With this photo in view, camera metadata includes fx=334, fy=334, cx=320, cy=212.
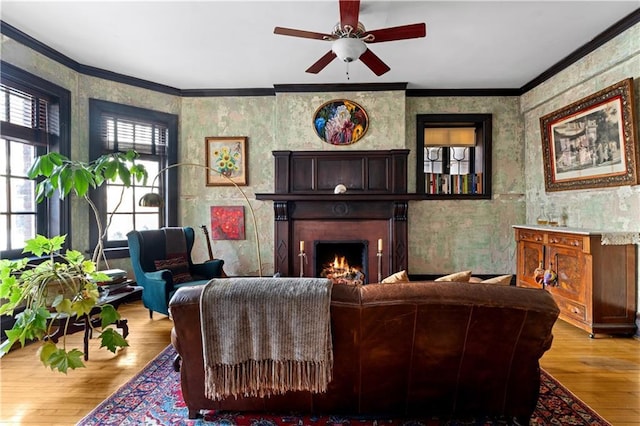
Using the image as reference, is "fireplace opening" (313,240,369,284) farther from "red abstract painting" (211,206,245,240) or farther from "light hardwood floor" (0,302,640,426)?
"light hardwood floor" (0,302,640,426)

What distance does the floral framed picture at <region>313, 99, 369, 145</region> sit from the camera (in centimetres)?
466

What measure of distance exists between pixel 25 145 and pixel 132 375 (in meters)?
2.71

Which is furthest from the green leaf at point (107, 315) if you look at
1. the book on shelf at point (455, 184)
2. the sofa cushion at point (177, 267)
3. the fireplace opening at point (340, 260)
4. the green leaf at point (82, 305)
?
the book on shelf at point (455, 184)

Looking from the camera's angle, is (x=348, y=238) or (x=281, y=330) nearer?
(x=281, y=330)

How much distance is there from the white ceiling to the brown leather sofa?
247 centimetres

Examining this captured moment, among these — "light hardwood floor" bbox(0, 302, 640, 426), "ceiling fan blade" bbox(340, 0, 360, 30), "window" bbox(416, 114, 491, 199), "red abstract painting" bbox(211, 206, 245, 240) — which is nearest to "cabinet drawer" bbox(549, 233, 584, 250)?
"light hardwood floor" bbox(0, 302, 640, 426)

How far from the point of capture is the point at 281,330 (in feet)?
5.26

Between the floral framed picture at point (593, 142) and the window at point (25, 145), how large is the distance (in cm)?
573

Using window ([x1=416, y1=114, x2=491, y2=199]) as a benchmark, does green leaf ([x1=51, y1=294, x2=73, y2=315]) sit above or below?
below

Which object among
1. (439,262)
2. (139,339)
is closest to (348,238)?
(439,262)

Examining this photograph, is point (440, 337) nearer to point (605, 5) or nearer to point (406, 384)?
point (406, 384)

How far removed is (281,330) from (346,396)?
0.54 m

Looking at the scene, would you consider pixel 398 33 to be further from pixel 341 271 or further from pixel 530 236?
pixel 341 271

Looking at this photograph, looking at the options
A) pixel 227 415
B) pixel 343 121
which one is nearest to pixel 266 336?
pixel 227 415
